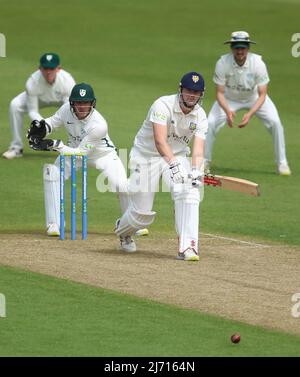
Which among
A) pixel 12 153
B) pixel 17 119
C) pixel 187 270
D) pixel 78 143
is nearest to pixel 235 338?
pixel 187 270

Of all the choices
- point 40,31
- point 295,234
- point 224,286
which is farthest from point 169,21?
point 224,286

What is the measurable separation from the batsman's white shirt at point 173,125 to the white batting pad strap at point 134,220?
2.21 ft

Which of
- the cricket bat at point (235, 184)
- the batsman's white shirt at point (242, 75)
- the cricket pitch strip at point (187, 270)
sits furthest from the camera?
the batsman's white shirt at point (242, 75)

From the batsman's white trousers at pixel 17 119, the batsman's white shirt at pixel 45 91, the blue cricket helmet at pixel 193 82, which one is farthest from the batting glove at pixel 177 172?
the batsman's white trousers at pixel 17 119

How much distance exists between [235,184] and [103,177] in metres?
2.33

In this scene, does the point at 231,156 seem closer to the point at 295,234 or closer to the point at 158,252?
the point at 295,234

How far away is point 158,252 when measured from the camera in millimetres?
13414

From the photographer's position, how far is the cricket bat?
1262cm

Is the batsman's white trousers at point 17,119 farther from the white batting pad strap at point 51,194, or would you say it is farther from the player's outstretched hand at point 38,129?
the white batting pad strap at point 51,194

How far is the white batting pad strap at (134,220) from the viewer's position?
1302 cm

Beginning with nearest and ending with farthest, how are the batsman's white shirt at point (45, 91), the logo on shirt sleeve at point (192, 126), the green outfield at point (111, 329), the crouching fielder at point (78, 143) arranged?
the green outfield at point (111, 329), the logo on shirt sleeve at point (192, 126), the crouching fielder at point (78, 143), the batsman's white shirt at point (45, 91)

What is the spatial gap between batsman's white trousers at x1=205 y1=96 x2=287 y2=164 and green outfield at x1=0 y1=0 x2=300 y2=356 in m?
0.37

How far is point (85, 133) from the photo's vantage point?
14234mm
